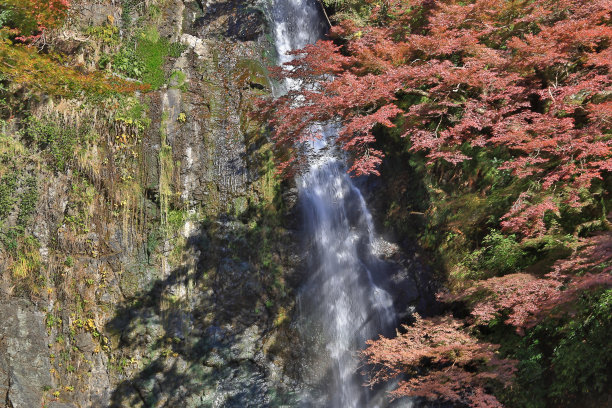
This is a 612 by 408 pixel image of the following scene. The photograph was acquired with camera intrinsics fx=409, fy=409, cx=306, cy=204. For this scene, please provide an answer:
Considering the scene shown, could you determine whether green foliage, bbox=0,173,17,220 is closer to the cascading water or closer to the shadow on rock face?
the shadow on rock face

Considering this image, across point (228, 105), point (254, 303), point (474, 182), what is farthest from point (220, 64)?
point (474, 182)

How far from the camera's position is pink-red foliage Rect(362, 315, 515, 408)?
555 cm

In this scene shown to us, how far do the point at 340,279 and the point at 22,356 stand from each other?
5764mm

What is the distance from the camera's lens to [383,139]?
904 centimetres

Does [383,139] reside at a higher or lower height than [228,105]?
lower

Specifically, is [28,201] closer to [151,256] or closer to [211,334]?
[151,256]

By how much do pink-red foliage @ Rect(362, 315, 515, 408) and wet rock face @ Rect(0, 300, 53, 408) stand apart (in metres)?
5.38

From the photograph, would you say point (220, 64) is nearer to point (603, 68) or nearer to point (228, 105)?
point (228, 105)

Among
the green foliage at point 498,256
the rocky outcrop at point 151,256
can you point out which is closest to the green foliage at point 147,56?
the rocky outcrop at point 151,256

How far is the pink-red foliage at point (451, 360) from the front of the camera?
5547mm

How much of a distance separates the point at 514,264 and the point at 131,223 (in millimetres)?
6736

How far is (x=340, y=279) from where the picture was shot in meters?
8.63

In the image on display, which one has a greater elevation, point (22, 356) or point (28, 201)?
point (28, 201)

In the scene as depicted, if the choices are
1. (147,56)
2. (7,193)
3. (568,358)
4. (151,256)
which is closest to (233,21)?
(147,56)
